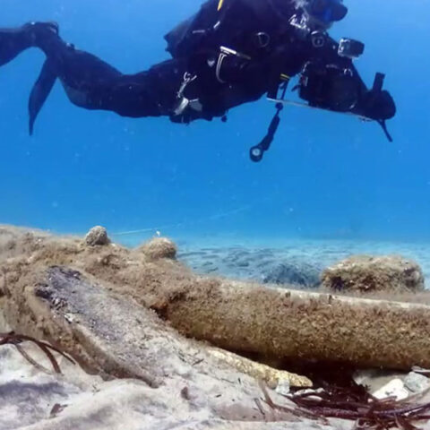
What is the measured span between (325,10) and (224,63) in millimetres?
1578

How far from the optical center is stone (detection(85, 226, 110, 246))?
388cm

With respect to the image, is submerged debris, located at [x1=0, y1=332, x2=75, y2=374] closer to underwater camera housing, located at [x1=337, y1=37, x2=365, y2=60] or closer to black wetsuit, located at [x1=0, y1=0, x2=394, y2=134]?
black wetsuit, located at [x1=0, y1=0, x2=394, y2=134]

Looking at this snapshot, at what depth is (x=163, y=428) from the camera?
171cm

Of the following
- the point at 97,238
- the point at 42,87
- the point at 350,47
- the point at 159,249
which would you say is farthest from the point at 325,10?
the point at 42,87

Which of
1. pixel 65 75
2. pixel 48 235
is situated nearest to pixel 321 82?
pixel 48 235

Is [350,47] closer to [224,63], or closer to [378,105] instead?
[378,105]

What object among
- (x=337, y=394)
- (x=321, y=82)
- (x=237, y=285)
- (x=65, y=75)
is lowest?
(x=337, y=394)

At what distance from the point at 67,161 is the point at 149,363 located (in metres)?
116

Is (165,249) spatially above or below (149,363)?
above

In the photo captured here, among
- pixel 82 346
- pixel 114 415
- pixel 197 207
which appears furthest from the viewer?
pixel 197 207

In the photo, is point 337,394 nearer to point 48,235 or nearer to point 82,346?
point 82,346

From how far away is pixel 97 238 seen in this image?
3883mm

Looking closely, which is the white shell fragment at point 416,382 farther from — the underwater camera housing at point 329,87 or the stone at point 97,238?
the underwater camera housing at point 329,87

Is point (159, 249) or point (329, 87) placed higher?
point (329, 87)
